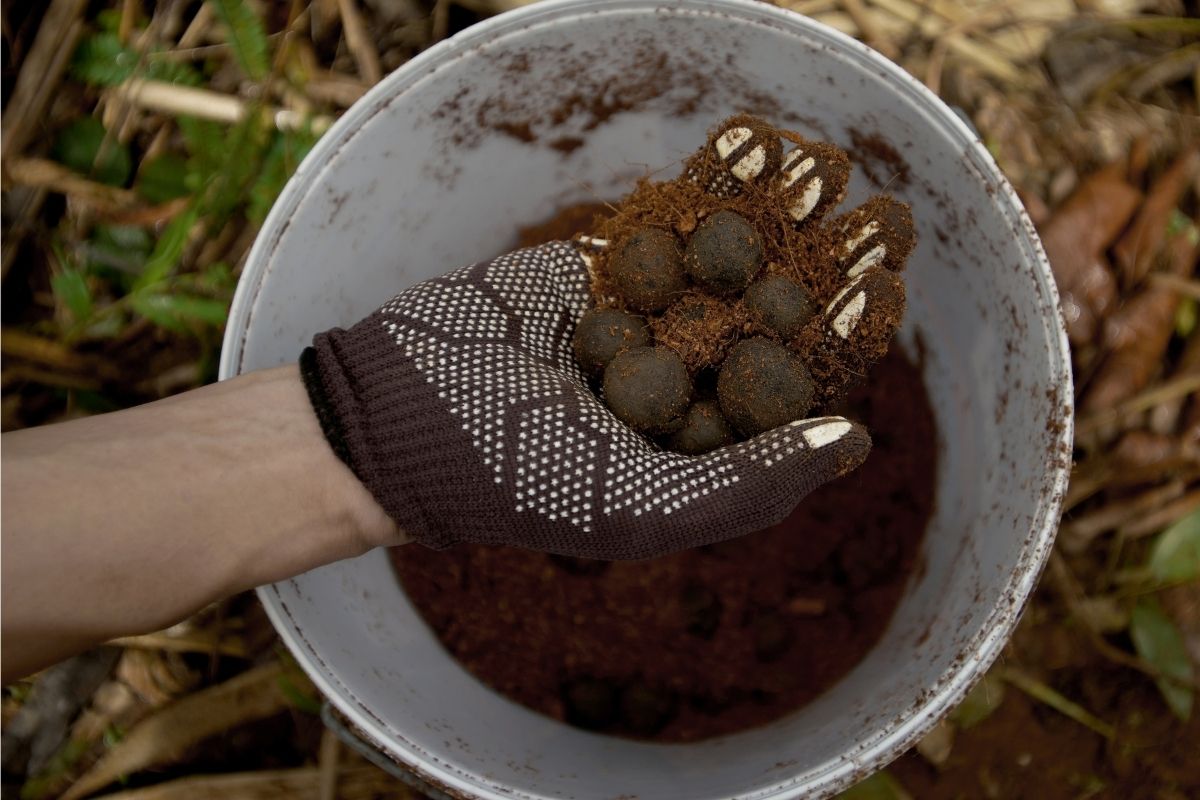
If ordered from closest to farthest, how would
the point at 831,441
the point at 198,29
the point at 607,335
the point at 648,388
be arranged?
the point at 831,441 → the point at 648,388 → the point at 607,335 → the point at 198,29

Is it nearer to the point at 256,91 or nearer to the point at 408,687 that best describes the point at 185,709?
the point at 408,687

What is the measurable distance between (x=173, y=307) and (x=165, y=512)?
0.56 meters

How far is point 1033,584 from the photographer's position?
41.6 inches

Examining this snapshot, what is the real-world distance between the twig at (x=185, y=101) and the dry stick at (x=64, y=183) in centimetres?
18

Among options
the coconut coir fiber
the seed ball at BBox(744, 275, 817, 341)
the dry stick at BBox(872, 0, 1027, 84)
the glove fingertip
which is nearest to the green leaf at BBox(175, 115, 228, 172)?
the coconut coir fiber

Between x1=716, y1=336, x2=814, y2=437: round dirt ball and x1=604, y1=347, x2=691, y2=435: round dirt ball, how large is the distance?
0.06 m

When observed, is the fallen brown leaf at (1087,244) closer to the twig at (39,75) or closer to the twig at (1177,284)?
the twig at (1177,284)

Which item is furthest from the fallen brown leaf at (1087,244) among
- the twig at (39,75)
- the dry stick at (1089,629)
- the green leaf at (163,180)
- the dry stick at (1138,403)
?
the twig at (39,75)

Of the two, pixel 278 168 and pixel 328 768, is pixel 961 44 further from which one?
pixel 328 768

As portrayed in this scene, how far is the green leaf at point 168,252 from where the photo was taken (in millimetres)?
1491

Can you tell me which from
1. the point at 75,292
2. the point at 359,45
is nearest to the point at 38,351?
the point at 75,292

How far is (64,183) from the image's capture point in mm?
1615

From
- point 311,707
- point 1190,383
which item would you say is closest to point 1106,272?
point 1190,383

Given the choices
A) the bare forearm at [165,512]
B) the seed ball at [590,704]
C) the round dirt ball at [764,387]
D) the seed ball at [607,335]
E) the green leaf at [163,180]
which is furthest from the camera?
the green leaf at [163,180]
